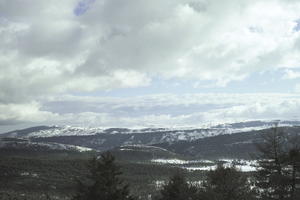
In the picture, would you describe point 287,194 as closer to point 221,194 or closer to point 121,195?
point 221,194

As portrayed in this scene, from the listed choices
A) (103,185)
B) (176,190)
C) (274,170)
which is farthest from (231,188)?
(176,190)

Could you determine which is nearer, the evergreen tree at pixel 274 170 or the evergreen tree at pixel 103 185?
the evergreen tree at pixel 103 185

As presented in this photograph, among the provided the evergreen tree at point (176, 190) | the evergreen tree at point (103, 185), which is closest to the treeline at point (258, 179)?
the evergreen tree at point (103, 185)

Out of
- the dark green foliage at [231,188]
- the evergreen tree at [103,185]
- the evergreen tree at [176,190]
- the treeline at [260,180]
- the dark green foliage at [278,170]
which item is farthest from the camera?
the evergreen tree at [176,190]

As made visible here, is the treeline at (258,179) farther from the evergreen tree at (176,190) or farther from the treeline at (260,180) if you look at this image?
the evergreen tree at (176,190)

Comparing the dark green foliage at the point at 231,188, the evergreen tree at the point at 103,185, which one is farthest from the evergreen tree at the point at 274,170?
the evergreen tree at the point at 103,185

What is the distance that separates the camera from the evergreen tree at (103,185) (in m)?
33.0

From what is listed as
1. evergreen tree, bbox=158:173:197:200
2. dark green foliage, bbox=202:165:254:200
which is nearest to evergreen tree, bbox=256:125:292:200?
dark green foliage, bbox=202:165:254:200

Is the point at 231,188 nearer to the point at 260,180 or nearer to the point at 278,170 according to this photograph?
the point at 260,180

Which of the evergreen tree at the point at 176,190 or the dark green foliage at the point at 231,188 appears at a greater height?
the dark green foliage at the point at 231,188

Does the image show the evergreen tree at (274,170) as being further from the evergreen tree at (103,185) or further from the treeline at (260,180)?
the evergreen tree at (103,185)

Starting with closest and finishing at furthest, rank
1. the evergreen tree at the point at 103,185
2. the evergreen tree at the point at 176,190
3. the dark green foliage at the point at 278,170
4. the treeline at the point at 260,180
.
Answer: the evergreen tree at the point at 103,185, the treeline at the point at 260,180, the dark green foliage at the point at 278,170, the evergreen tree at the point at 176,190

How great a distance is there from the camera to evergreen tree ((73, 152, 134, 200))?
3297 cm

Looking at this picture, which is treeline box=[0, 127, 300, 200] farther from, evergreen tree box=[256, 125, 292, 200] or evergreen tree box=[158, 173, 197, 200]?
evergreen tree box=[158, 173, 197, 200]
